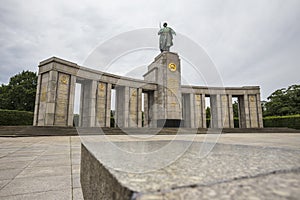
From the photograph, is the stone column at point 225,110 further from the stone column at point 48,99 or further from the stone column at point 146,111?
the stone column at point 48,99

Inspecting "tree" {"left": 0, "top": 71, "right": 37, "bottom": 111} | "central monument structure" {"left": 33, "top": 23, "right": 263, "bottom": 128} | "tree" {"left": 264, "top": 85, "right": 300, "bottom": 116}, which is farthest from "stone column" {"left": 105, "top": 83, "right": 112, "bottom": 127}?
"tree" {"left": 264, "top": 85, "right": 300, "bottom": 116}

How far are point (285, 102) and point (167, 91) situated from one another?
101 feet

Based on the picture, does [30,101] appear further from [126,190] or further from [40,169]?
[126,190]

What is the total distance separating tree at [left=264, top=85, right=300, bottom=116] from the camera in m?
35.7

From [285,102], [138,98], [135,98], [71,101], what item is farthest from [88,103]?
[285,102]

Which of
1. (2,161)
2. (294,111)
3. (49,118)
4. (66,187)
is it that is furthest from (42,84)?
(294,111)

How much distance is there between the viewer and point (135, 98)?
929 inches

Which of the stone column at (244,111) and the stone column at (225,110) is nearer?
the stone column at (225,110)

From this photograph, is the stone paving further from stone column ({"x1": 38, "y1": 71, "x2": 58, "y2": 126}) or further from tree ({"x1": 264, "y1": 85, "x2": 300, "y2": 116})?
tree ({"x1": 264, "y1": 85, "x2": 300, "y2": 116})

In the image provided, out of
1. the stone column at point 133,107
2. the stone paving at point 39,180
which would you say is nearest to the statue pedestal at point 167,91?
the stone column at point 133,107

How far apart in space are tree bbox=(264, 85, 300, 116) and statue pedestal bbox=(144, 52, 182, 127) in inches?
1090

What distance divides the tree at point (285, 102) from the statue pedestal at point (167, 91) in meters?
27.7

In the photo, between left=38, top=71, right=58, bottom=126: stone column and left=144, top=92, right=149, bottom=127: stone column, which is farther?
left=144, top=92, right=149, bottom=127: stone column

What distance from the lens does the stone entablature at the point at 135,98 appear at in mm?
17750
